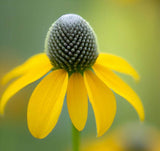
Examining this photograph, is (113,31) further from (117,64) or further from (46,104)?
(46,104)

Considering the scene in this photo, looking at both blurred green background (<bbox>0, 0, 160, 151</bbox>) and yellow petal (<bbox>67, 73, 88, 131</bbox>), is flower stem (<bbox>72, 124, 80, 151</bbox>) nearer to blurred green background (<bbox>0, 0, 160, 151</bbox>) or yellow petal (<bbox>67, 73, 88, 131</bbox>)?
yellow petal (<bbox>67, 73, 88, 131</bbox>)

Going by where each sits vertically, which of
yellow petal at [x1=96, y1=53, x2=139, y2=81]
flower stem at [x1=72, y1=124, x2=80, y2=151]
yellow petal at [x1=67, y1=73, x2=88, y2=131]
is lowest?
flower stem at [x1=72, y1=124, x2=80, y2=151]

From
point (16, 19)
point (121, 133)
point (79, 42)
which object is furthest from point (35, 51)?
point (79, 42)

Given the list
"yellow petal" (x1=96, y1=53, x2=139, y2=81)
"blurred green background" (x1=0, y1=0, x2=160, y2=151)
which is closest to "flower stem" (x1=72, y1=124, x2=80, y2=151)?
"yellow petal" (x1=96, y1=53, x2=139, y2=81)

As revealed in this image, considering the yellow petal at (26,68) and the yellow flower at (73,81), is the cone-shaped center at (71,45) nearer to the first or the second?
the yellow flower at (73,81)

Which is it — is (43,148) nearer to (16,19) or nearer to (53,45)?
(53,45)

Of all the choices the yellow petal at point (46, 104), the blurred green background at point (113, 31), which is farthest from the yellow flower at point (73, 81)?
the blurred green background at point (113, 31)
